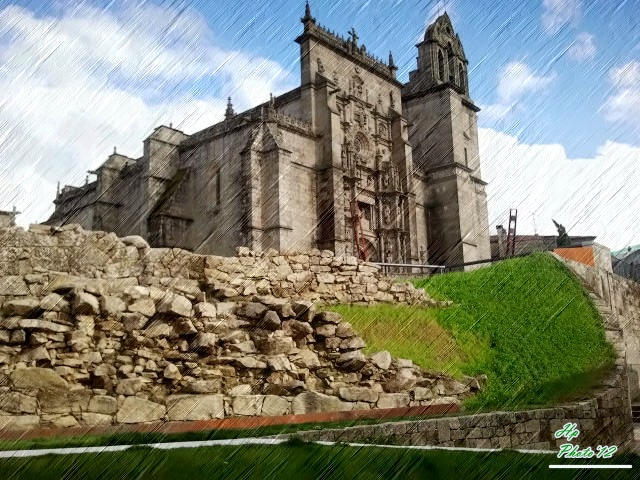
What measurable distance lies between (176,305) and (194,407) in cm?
183

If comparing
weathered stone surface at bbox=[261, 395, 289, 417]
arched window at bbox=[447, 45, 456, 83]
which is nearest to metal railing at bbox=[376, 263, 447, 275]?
weathered stone surface at bbox=[261, 395, 289, 417]

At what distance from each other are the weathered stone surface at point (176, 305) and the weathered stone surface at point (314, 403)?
2.29 metres

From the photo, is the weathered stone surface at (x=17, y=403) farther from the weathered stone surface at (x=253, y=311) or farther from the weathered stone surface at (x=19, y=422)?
the weathered stone surface at (x=253, y=311)

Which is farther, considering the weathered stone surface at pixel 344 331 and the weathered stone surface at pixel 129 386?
the weathered stone surface at pixel 344 331

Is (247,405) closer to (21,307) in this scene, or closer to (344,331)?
(344,331)

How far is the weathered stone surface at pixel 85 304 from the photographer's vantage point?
28.6ft

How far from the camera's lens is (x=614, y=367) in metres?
12.7

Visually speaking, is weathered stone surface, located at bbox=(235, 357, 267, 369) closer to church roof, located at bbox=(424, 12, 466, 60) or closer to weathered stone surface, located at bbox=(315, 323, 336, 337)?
weathered stone surface, located at bbox=(315, 323, 336, 337)

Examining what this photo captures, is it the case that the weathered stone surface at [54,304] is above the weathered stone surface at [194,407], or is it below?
above

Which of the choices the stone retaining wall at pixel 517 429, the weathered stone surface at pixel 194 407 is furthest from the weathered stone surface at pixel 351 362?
the weathered stone surface at pixel 194 407

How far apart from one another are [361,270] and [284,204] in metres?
14.4

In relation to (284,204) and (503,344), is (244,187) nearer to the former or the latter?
(284,204)

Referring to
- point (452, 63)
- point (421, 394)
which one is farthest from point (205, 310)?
point (452, 63)

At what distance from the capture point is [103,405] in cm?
790
